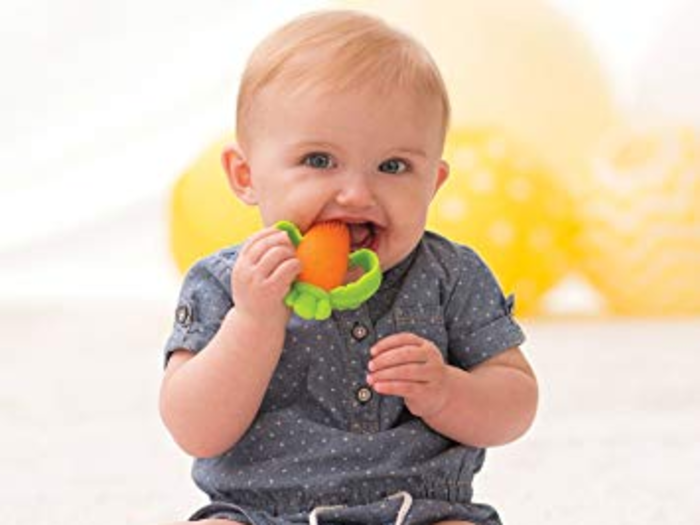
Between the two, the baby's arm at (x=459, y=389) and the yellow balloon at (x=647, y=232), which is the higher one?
the yellow balloon at (x=647, y=232)

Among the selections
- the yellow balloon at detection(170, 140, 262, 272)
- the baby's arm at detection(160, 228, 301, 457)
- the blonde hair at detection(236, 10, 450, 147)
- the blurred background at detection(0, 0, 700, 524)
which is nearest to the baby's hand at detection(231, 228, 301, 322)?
the baby's arm at detection(160, 228, 301, 457)

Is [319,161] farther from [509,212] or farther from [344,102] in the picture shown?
[509,212]

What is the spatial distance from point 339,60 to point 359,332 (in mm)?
192

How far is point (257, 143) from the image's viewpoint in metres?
1.07

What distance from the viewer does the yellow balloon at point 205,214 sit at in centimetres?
251

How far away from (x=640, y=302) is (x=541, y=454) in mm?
1060

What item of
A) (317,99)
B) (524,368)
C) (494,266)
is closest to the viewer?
(317,99)

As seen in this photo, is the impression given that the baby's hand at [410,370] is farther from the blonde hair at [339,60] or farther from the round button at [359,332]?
the blonde hair at [339,60]

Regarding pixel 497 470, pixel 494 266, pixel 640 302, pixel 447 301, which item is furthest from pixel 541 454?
pixel 640 302

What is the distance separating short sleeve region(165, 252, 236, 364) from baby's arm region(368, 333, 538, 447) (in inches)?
5.0

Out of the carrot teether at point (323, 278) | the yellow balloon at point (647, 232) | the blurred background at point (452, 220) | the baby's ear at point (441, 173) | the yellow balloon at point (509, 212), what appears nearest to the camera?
the carrot teether at point (323, 278)

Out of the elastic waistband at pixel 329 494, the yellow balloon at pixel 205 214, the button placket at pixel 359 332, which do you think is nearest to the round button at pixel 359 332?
the button placket at pixel 359 332

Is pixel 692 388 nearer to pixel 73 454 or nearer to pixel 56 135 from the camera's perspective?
pixel 73 454

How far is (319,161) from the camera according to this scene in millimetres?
1045
